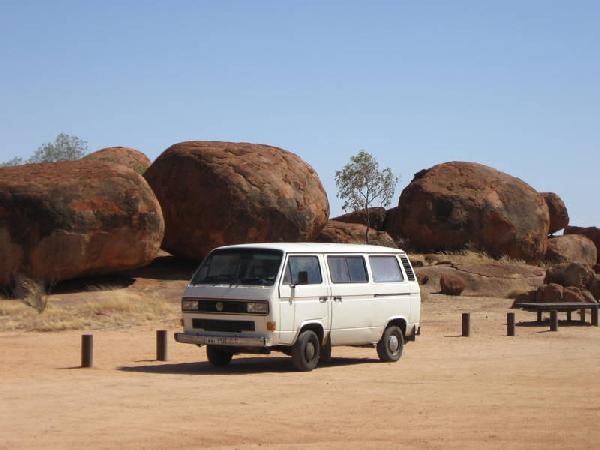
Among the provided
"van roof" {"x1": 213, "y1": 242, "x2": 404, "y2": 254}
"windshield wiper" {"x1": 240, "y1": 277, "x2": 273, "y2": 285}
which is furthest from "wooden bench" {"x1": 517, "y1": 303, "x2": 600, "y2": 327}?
"windshield wiper" {"x1": 240, "y1": 277, "x2": 273, "y2": 285}

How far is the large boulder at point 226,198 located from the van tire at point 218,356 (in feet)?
52.3

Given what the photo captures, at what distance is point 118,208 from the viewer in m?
29.8

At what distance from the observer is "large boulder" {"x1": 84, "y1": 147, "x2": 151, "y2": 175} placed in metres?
50.0

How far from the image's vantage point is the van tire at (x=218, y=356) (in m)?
17.0

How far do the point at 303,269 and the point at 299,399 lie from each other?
408cm

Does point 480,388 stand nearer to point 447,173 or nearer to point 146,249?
point 146,249

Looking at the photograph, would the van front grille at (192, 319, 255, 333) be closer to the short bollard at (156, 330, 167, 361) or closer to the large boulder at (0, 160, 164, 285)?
the short bollard at (156, 330, 167, 361)

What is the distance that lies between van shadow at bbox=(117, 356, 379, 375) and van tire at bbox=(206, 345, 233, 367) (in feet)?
0.31

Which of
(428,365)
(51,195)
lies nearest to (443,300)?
(51,195)

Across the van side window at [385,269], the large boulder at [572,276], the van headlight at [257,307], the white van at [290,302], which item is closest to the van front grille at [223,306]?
the white van at [290,302]

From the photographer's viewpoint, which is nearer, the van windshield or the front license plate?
the front license plate

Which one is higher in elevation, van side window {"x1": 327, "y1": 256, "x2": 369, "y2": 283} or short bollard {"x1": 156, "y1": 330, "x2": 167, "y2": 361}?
van side window {"x1": 327, "y1": 256, "x2": 369, "y2": 283}

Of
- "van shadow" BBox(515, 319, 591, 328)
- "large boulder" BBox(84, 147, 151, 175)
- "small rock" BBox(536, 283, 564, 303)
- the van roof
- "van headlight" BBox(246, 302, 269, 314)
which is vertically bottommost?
"van shadow" BBox(515, 319, 591, 328)

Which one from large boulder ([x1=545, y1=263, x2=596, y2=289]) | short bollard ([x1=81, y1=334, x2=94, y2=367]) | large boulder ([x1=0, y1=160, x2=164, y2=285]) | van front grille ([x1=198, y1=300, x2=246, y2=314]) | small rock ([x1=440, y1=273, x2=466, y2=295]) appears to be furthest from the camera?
small rock ([x1=440, y1=273, x2=466, y2=295])
